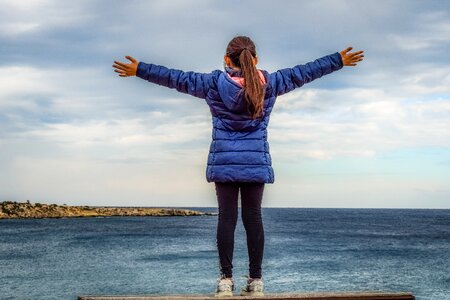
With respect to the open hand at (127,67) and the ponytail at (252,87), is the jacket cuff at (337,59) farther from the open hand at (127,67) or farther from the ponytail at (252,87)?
the open hand at (127,67)

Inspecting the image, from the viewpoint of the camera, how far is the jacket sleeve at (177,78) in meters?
5.81

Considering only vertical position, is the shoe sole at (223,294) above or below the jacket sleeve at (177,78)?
below

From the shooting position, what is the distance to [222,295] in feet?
18.1

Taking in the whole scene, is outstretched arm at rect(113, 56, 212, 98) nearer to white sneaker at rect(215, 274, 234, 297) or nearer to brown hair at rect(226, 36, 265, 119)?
brown hair at rect(226, 36, 265, 119)

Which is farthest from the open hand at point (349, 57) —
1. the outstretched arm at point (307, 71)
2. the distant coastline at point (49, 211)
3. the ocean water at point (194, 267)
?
the distant coastline at point (49, 211)

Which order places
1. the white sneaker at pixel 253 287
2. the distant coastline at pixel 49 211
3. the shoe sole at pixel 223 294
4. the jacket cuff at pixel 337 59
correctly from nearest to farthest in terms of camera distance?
1. the shoe sole at pixel 223 294
2. the white sneaker at pixel 253 287
3. the jacket cuff at pixel 337 59
4. the distant coastline at pixel 49 211

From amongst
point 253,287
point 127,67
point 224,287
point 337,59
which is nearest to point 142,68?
point 127,67

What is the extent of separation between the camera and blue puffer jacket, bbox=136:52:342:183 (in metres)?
5.75

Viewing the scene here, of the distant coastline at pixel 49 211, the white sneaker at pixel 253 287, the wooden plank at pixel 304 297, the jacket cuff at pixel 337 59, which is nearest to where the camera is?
the wooden plank at pixel 304 297

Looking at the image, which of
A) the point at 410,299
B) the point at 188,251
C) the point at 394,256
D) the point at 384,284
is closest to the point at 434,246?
the point at 394,256

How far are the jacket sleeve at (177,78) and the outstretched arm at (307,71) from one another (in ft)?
2.23

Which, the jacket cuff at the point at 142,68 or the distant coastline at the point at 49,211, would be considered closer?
the jacket cuff at the point at 142,68

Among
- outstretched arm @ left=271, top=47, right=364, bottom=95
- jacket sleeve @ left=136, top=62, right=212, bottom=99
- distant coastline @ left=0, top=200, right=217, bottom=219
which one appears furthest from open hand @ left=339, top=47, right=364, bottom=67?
distant coastline @ left=0, top=200, right=217, bottom=219

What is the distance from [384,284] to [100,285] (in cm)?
1972
